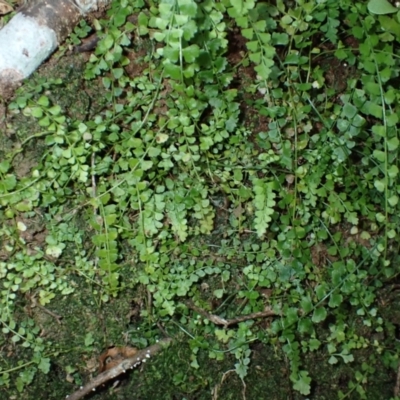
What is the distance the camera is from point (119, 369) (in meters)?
2.52

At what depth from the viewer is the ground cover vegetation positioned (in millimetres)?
2277

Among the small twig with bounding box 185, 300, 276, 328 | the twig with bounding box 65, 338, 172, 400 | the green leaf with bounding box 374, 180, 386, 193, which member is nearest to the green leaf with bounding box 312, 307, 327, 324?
the small twig with bounding box 185, 300, 276, 328

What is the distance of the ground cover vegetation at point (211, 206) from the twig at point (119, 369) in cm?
5

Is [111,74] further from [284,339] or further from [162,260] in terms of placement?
[284,339]

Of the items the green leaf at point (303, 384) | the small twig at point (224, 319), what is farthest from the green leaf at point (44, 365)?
the green leaf at point (303, 384)

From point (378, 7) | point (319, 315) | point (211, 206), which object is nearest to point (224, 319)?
point (319, 315)

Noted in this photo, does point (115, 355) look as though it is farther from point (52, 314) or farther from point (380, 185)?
point (380, 185)

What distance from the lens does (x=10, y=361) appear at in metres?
2.46

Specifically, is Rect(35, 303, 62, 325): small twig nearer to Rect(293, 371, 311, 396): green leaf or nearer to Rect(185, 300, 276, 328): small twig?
Rect(185, 300, 276, 328): small twig

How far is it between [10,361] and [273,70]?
1783 mm

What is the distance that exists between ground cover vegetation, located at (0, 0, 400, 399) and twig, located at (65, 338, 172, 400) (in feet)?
0.18

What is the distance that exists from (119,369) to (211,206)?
88 cm

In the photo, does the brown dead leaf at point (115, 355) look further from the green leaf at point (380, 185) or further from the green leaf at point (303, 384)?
the green leaf at point (380, 185)


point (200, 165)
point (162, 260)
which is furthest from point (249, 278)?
point (200, 165)
